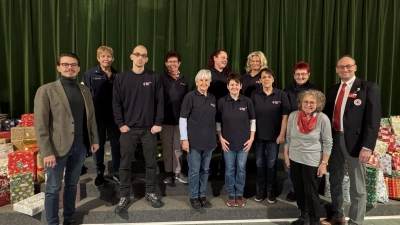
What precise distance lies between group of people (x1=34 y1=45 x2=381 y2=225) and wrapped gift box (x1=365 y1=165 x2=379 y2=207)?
44 cm

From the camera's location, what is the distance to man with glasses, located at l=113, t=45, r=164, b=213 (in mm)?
2430

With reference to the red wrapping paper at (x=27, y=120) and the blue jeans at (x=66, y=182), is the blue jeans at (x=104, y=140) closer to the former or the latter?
the blue jeans at (x=66, y=182)

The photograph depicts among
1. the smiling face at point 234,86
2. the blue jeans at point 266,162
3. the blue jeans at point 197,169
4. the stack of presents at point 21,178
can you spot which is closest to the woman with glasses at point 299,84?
→ the blue jeans at point 266,162

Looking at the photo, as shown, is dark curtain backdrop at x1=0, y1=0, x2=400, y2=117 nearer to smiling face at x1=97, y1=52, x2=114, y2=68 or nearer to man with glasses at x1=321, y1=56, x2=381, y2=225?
smiling face at x1=97, y1=52, x2=114, y2=68

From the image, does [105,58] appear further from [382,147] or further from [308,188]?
[382,147]

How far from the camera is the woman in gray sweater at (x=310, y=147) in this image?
223cm

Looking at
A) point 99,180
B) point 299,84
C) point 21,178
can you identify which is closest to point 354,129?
point 299,84

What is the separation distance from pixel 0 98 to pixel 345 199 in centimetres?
426

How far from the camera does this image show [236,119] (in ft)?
8.18

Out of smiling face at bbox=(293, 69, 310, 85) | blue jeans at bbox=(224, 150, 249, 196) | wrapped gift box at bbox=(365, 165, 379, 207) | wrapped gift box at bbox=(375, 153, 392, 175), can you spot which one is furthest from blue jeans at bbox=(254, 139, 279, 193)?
wrapped gift box at bbox=(375, 153, 392, 175)

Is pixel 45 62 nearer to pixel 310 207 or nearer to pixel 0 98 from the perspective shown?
pixel 0 98

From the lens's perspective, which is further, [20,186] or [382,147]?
[382,147]

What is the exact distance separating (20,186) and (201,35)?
8.94 feet

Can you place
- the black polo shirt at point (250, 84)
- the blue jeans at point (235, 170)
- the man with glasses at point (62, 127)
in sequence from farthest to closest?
the black polo shirt at point (250, 84)
the blue jeans at point (235, 170)
the man with glasses at point (62, 127)
